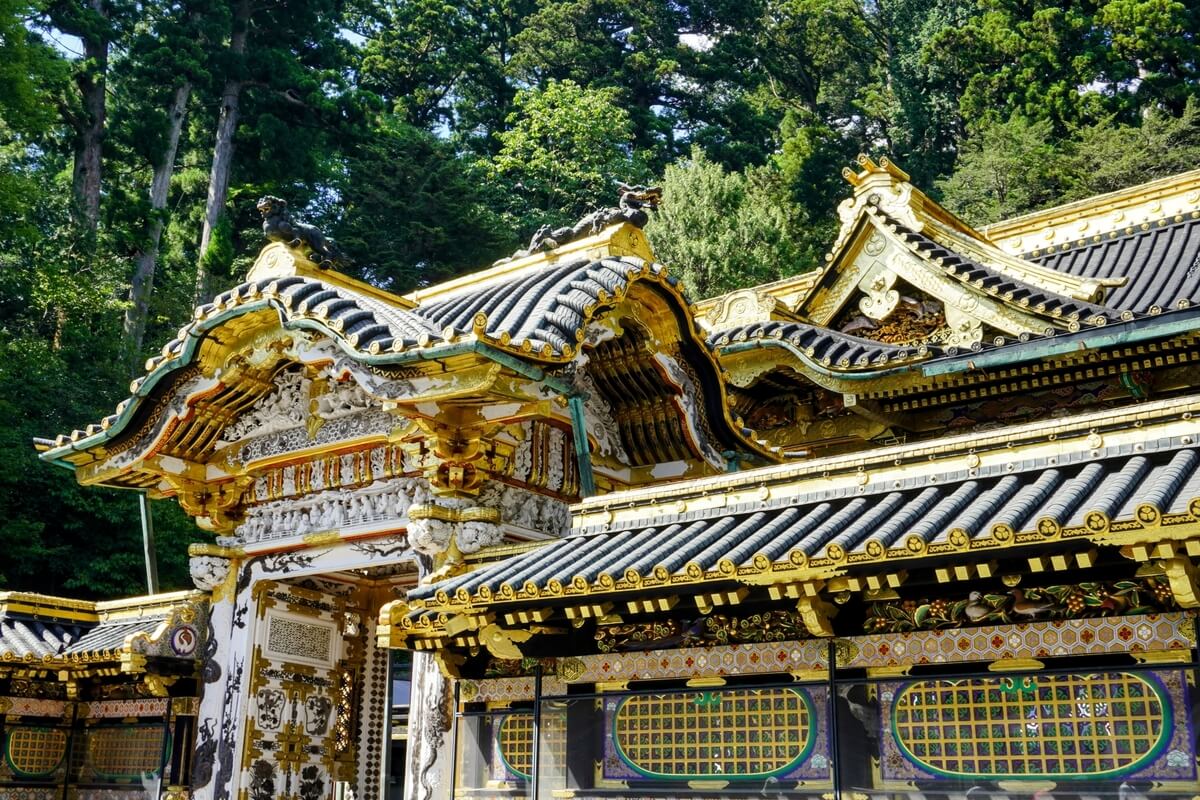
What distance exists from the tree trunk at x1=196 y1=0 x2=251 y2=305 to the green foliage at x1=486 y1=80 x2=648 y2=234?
9170 mm

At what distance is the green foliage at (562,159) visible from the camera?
139 ft

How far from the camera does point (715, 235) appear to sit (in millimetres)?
32969

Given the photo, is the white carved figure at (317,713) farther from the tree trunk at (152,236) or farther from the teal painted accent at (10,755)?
the tree trunk at (152,236)

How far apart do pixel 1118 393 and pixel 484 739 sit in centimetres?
801

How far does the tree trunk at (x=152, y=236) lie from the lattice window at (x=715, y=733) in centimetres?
2300

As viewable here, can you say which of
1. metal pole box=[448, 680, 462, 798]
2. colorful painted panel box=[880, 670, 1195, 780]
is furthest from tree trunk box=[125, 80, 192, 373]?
colorful painted panel box=[880, 670, 1195, 780]

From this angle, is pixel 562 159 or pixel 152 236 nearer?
pixel 152 236

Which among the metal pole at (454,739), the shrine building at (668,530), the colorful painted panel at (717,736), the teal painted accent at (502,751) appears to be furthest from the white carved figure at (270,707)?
the colorful painted panel at (717,736)

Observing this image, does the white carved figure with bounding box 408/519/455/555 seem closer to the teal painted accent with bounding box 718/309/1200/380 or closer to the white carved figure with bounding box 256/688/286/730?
the white carved figure with bounding box 256/688/286/730

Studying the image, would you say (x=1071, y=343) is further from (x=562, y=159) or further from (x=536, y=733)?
(x=562, y=159)

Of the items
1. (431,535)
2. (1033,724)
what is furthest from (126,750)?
(1033,724)

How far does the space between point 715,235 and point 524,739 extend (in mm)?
24657

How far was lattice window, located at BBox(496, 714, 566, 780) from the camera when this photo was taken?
938cm

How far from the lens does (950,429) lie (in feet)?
47.8
